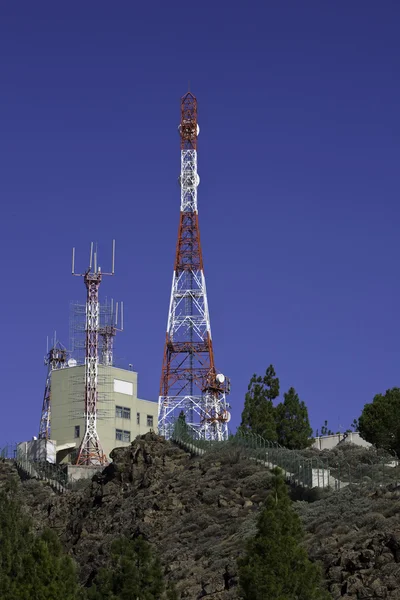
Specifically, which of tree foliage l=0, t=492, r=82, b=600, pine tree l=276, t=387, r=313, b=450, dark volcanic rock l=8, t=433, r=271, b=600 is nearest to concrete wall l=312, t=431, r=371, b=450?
pine tree l=276, t=387, r=313, b=450

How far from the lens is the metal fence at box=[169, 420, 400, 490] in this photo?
53.9 m

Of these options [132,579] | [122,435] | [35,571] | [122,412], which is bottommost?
[132,579]

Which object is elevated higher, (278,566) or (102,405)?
(102,405)

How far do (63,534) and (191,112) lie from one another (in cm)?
3610

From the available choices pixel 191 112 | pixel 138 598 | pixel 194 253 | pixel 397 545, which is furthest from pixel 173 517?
pixel 191 112

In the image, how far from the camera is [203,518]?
5400 cm

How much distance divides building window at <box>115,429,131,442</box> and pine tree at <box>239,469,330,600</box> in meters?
56.8

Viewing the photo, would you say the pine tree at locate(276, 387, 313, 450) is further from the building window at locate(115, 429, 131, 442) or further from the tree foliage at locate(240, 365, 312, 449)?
the building window at locate(115, 429, 131, 442)

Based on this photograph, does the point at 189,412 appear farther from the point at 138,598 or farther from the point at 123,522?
the point at 138,598

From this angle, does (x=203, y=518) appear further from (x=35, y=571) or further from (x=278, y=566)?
(x=278, y=566)

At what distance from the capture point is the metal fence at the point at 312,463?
53.9 meters

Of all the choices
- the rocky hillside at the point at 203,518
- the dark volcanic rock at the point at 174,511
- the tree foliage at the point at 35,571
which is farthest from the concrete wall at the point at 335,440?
the tree foliage at the point at 35,571

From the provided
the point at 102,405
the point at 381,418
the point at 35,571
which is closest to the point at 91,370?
the point at 102,405

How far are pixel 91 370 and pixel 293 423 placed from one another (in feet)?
53.7
